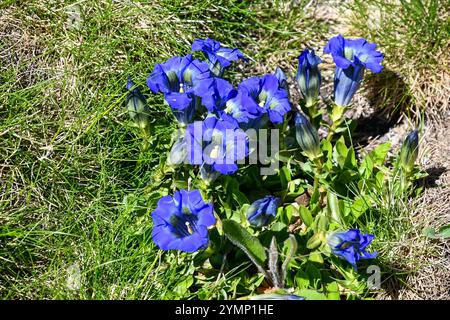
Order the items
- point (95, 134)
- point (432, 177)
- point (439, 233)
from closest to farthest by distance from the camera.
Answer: point (439, 233), point (95, 134), point (432, 177)

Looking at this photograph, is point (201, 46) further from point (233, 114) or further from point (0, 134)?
point (0, 134)

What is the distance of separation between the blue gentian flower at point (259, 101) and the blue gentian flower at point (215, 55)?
5.7 inches

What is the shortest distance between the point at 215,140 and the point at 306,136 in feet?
1.31

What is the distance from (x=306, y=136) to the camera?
265 centimetres

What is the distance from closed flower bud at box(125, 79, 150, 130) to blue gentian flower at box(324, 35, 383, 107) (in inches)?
29.2

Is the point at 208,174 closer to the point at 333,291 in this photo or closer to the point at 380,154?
the point at 333,291

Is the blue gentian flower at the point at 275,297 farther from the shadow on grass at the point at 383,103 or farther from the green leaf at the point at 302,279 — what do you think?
the shadow on grass at the point at 383,103

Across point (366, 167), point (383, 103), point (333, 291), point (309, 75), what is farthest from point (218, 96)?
point (383, 103)

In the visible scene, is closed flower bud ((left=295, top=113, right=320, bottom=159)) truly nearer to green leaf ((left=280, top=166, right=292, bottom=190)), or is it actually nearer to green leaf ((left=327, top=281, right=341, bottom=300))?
green leaf ((left=280, top=166, right=292, bottom=190))

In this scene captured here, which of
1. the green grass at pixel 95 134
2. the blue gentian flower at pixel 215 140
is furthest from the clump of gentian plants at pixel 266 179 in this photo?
the green grass at pixel 95 134

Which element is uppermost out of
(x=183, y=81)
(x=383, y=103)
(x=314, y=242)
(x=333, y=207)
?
(x=183, y=81)

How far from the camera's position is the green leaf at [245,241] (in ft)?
7.72

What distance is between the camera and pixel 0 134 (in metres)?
2.69

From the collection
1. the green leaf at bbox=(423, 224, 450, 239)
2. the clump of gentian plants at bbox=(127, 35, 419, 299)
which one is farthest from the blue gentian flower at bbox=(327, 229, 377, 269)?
the green leaf at bbox=(423, 224, 450, 239)
